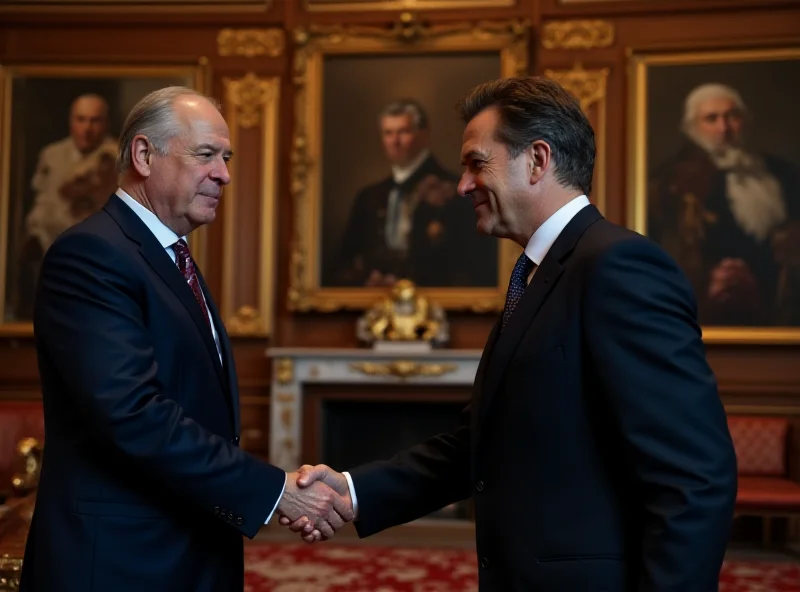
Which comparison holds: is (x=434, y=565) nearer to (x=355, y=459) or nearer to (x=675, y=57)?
(x=355, y=459)

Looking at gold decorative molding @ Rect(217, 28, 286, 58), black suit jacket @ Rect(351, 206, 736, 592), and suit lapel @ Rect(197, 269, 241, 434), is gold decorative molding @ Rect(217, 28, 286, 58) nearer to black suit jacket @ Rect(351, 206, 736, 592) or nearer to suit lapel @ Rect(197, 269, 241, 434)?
suit lapel @ Rect(197, 269, 241, 434)

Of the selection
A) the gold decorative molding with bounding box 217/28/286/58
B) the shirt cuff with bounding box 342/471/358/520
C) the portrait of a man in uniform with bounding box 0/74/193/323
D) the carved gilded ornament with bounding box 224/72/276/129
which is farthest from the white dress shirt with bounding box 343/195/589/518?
the portrait of a man in uniform with bounding box 0/74/193/323

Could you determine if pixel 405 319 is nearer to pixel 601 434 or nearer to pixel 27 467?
pixel 27 467

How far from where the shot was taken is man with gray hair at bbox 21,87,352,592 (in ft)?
7.37

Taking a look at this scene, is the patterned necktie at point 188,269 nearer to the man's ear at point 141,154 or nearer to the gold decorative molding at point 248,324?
the man's ear at point 141,154

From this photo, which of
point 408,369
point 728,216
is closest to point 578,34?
point 728,216

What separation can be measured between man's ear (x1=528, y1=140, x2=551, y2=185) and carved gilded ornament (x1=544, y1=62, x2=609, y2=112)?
5481mm

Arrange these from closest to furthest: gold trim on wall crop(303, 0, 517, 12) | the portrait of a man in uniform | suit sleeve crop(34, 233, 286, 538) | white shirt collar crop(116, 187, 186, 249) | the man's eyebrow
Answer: suit sleeve crop(34, 233, 286, 538) → the man's eyebrow → white shirt collar crop(116, 187, 186, 249) → gold trim on wall crop(303, 0, 517, 12) → the portrait of a man in uniform

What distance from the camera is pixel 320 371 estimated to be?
7559mm

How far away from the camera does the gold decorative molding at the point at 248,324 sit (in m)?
7.80

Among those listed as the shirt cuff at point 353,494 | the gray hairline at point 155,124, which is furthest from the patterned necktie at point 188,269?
the shirt cuff at point 353,494

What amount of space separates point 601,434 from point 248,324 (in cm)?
602

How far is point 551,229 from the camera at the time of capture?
7.51ft

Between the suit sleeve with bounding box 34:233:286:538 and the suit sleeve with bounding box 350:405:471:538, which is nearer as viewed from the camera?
the suit sleeve with bounding box 34:233:286:538
